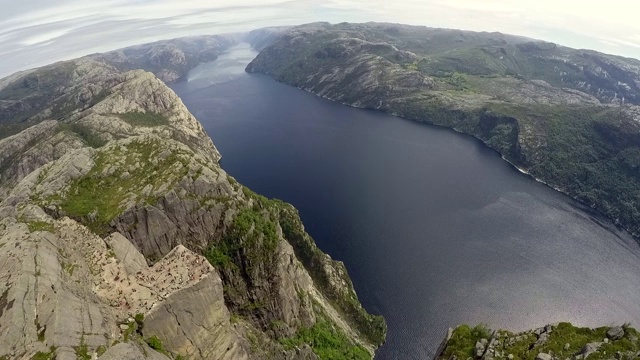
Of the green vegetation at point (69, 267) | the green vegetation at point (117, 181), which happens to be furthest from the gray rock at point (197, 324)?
the green vegetation at point (117, 181)

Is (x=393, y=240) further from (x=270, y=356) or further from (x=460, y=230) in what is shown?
(x=270, y=356)

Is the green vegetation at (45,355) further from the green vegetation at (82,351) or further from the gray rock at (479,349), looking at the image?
the gray rock at (479,349)

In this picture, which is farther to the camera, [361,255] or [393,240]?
[393,240]

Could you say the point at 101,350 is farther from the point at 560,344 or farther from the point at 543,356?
the point at 560,344

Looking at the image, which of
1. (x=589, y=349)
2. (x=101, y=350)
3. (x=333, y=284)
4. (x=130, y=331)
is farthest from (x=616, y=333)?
(x=333, y=284)

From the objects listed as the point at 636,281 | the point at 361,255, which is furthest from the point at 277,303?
the point at 636,281

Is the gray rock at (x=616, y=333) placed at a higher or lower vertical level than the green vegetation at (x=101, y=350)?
lower
